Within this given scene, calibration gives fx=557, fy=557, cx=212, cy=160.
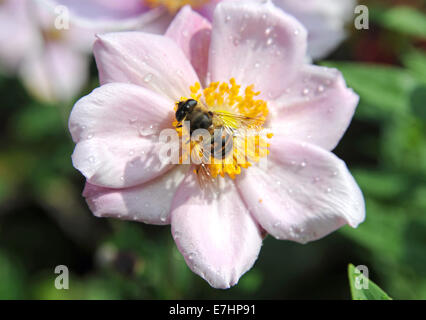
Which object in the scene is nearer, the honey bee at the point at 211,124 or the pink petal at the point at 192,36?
the honey bee at the point at 211,124

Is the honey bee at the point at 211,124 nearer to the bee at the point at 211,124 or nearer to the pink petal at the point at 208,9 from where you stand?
the bee at the point at 211,124

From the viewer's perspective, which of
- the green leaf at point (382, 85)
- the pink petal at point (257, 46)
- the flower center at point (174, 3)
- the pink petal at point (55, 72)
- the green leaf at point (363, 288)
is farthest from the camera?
the pink petal at point (55, 72)

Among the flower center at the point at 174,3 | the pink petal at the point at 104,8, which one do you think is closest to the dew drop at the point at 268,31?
the flower center at the point at 174,3

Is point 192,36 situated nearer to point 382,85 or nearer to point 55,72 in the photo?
point 382,85

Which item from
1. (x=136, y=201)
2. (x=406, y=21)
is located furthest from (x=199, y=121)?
(x=406, y=21)

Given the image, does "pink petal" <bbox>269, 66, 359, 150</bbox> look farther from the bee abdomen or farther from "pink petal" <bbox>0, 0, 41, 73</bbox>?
"pink petal" <bbox>0, 0, 41, 73</bbox>
